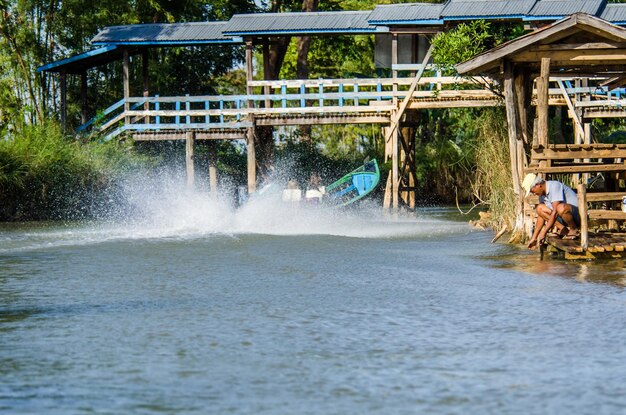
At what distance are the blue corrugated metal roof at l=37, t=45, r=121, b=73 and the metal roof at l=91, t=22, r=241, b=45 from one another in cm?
31

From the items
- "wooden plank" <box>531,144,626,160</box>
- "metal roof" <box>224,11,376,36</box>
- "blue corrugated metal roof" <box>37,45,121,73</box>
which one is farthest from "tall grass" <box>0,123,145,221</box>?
"wooden plank" <box>531,144,626,160</box>

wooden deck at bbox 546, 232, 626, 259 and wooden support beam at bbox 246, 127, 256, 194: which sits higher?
wooden support beam at bbox 246, 127, 256, 194

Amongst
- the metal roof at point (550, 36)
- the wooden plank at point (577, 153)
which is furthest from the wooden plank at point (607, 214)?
the metal roof at point (550, 36)

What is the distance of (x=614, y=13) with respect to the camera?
27.8m

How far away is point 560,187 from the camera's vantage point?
15258mm

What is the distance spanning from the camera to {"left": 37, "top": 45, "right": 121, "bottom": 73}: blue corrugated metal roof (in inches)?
1226

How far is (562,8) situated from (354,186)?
732 centimetres

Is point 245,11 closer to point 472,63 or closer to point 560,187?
point 472,63

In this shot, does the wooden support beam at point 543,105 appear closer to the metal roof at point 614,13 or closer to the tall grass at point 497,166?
the tall grass at point 497,166

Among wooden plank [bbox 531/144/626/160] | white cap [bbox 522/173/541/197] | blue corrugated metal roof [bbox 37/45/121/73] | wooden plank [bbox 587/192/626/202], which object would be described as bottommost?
wooden plank [bbox 587/192/626/202]

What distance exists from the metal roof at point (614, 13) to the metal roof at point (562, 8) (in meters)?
0.21

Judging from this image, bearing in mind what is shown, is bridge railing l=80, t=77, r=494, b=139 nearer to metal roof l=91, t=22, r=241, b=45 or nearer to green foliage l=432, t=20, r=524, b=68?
green foliage l=432, t=20, r=524, b=68

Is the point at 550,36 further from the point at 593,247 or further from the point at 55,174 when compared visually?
the point at 55,174

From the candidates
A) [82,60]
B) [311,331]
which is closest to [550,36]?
[311,331]
